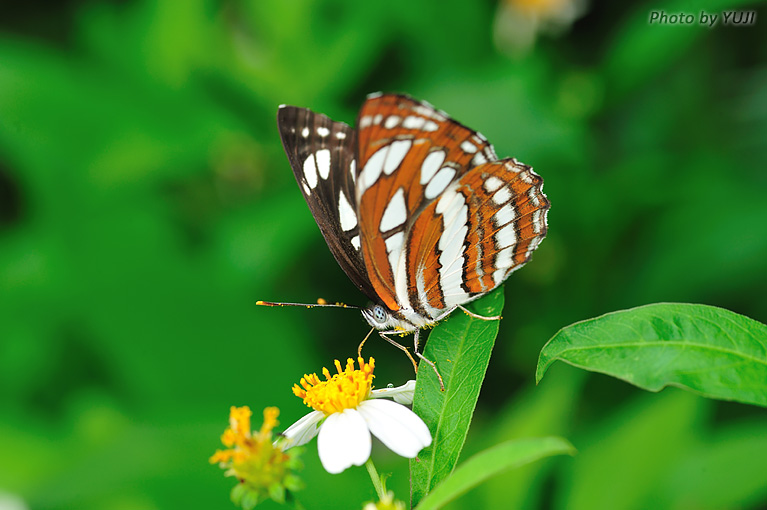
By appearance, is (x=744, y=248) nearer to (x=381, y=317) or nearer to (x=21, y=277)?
(x=381, y=317)

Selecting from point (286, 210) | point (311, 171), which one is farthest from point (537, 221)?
point (286, 210)

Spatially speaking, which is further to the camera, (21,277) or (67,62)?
(67,62)

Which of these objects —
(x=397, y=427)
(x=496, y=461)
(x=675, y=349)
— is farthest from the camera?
(x=397, y=427)

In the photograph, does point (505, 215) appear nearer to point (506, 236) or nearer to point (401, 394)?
point (506, 236)


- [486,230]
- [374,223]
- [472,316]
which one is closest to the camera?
[472,316]

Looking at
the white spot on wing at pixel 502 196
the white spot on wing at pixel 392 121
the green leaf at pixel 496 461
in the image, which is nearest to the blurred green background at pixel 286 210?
the white spot on wing at pixel 502 196

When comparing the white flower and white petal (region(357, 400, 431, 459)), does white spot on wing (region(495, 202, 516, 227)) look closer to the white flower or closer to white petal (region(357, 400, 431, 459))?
the white flower

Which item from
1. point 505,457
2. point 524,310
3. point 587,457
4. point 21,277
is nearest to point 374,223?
point 505,457

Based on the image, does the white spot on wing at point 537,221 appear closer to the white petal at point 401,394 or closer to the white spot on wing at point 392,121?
the white spot on wing at point 392,121
